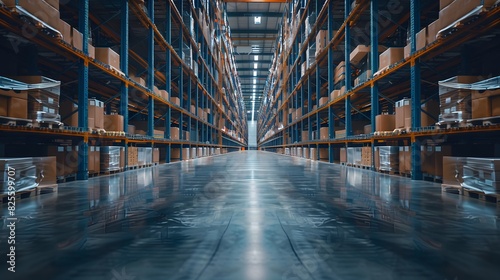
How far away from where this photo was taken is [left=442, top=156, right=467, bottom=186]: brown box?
284 centimetres

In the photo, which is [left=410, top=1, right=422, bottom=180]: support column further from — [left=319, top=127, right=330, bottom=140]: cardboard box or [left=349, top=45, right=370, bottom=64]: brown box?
[left=319, top=127, right=330, bottom=140]: cardboard box

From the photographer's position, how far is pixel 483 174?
8.27ft

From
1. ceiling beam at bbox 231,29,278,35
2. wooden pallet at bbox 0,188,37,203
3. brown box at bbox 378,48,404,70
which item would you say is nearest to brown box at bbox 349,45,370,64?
brown box at bbox 378,48,404,70

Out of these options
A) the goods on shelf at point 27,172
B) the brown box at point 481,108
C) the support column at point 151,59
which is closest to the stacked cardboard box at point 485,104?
the brown box at point 481,108

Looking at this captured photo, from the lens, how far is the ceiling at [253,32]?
62.3 feet

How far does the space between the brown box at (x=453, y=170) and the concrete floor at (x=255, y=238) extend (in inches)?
16.9

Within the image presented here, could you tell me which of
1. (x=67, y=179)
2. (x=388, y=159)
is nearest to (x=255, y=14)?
Result: (x=388, y=159)

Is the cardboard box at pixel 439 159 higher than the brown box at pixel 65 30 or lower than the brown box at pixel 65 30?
lower

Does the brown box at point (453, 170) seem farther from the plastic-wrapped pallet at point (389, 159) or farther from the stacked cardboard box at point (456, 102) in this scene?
the plastic-wrapped pallet at point (389, 159)

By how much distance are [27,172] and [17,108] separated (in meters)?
0.90

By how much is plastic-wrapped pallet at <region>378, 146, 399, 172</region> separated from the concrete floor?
2.33 metres

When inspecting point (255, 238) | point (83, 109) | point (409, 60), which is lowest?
point (255, 238)

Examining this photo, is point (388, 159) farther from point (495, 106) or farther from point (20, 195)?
point (20, 195)

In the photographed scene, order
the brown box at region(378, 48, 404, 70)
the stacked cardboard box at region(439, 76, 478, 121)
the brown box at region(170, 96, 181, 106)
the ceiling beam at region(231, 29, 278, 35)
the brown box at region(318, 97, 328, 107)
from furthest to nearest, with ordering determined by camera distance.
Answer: the ceiling beam at region(231, 29, 278, 35), the brown box at region(318, 97, 328, 107), the brown box at region(170, 96, 181, 106), the brown box at region(378, 48, 404, 70), the stacked cardboard box at region(439, 76, 478, 121)
